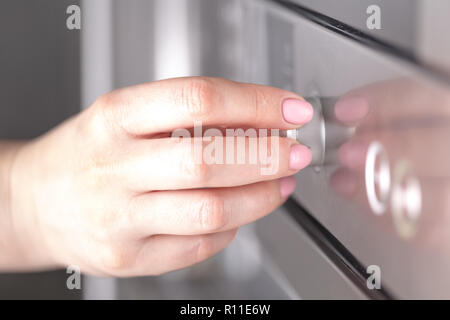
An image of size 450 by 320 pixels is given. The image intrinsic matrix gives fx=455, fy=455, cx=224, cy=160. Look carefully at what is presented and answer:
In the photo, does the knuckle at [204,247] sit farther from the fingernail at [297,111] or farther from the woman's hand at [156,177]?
the fingernail at [297,111]

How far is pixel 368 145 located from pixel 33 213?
298 millimetres

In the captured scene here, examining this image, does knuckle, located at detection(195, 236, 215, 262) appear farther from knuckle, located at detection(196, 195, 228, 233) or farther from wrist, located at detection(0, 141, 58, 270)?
wrist, located at detection(0, 141, 58, 270)

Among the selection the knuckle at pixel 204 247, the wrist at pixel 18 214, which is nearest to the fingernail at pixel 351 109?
the knuckle at pixel 204 247

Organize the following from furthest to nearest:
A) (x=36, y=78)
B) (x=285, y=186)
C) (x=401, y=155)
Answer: (x=36, y=78), (x=285, y=186), (x=401, y=155)

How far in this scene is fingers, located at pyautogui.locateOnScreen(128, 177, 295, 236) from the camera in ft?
0.96

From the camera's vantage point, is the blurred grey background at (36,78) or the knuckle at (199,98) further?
the blurred grey background at (36,78)

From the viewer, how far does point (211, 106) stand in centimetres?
27

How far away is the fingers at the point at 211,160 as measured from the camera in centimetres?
27

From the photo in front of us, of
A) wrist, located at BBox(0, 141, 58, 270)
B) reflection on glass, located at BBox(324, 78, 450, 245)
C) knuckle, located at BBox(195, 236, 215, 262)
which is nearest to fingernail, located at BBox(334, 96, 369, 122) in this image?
reflection on glass, located at BBox(324, 78, 450, 245)

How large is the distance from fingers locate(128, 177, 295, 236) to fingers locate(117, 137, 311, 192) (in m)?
0.01

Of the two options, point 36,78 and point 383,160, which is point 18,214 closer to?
point 36,78

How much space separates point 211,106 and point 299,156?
0.20 feet

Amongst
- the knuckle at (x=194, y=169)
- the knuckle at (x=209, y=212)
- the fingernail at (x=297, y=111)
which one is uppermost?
the fingernail at (x=297, y=111)

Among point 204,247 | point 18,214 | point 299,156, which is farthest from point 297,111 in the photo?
point 18,214
